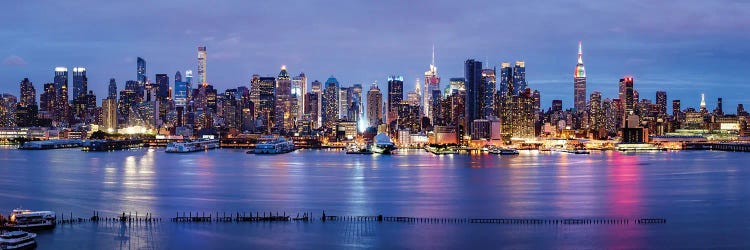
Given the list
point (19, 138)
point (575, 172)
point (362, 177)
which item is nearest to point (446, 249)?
point (362, 177)

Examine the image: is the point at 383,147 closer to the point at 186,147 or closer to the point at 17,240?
the point at 186,147

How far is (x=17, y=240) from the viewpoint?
3338 centimetres

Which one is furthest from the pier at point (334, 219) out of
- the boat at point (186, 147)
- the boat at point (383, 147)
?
the boat at point (383, 147)

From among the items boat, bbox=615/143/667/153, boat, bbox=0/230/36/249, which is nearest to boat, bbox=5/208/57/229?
boat, bbox=0/230/36/249

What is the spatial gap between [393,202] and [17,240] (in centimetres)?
2369

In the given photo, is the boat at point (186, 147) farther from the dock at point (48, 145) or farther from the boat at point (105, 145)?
the dock at point (48, 145)

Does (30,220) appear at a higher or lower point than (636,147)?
lower

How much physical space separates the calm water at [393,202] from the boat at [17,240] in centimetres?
67

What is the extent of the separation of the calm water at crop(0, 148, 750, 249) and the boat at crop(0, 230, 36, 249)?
0.67m

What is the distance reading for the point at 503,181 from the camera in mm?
70250

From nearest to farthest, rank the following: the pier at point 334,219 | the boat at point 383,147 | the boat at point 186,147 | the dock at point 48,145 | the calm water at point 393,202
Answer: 1. the calm water at point 393,202
2. the pier at point 334,219
3. the boat at point 186,147
4. the boat at point 383,147
5. the dock at point 48,145

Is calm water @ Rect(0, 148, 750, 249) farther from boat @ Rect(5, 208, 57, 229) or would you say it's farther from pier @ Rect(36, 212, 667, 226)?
pier @ Rect(36, 212, 667, 226)

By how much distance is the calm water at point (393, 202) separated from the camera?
120ft

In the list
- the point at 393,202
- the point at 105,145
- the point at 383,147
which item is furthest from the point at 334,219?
the point at 105,145
